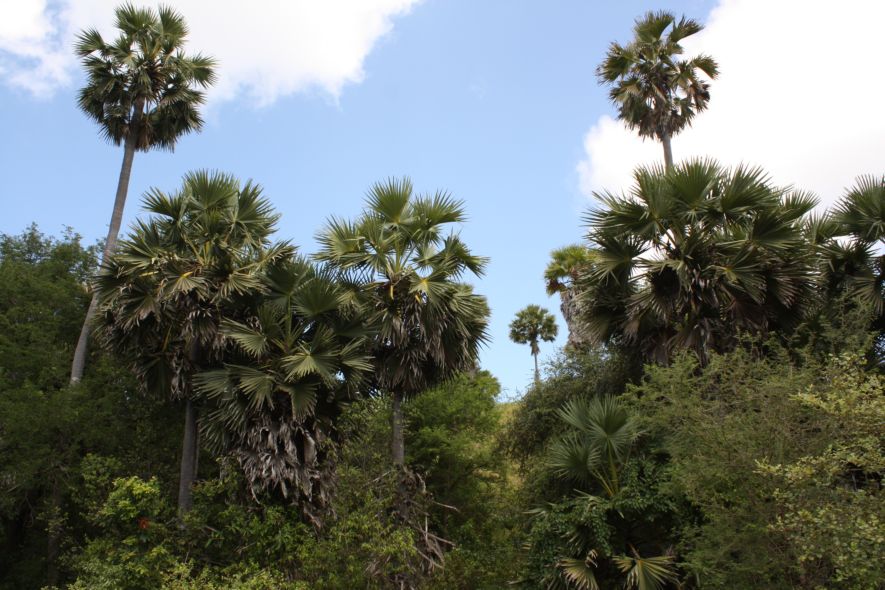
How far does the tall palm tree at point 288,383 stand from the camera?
1367 cm

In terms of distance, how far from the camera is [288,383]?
46.0 ft

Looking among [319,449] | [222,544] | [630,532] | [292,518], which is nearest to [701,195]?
[630,532]

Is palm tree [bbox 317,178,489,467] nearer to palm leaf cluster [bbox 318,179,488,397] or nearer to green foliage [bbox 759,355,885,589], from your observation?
palm leaf cluster [bbox 318,179,488,397]

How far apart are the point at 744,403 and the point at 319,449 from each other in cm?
790

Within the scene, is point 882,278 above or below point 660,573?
above

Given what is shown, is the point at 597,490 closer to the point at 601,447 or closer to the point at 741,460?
the point at 601,447

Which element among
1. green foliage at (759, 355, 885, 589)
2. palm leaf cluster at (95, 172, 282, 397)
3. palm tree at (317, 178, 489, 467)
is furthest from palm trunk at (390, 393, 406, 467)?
green foliage at (759, 355, 885, 589)

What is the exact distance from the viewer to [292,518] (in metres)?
13.6

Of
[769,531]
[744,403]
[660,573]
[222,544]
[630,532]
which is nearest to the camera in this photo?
[769,531]

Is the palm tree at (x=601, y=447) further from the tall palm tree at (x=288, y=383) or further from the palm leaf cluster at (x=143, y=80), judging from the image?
the palm leaf cluster at (x=143, y=80)

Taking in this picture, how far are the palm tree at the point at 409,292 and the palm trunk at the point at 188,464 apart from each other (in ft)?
13.0

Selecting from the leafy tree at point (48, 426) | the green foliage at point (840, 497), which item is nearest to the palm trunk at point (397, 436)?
the leafy tree at point (48, 426)

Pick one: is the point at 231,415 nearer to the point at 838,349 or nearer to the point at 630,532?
the point at 630,532

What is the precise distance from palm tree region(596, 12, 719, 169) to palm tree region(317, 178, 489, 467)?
7.85 metres
